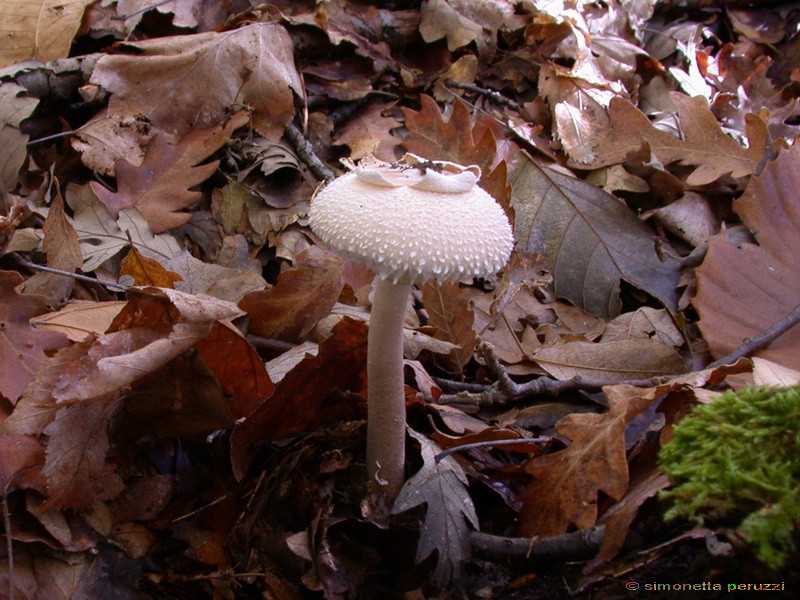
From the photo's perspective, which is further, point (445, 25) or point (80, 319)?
point (445, 25)

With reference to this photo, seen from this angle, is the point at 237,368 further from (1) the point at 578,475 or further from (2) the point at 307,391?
(1) the point at 578,475

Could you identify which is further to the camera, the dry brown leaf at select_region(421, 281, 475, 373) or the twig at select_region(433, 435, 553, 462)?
the dry brown leaf at select_region(421, 281, 475, 373)

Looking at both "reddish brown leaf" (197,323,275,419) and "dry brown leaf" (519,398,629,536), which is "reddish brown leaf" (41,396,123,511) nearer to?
"reddish brown leaf" (197,323,275,419)

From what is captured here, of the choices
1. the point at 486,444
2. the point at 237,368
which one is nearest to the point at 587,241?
the point at 486,444

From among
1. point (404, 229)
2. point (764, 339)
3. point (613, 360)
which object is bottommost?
point (613, 360)

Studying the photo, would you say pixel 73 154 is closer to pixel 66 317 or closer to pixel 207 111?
pixel 207 111

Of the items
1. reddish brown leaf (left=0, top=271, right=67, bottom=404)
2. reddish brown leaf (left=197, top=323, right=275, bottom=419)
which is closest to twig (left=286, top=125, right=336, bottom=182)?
reddish brown leaf (left=197, top=323, right=275, bottom=419)
